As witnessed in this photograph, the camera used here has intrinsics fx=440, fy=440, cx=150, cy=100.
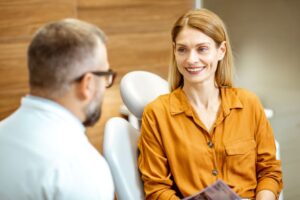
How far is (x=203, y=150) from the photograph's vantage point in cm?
168

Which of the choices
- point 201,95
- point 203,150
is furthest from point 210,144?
point 201,95

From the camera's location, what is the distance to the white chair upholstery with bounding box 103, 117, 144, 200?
1634mm

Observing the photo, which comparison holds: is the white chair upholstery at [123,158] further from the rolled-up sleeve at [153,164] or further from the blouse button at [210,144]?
the blouse button at [210,144]

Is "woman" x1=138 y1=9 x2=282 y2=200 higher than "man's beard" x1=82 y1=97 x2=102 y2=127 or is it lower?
lower

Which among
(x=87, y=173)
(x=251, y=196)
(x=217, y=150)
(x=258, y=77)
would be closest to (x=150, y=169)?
(x=217, y=150)

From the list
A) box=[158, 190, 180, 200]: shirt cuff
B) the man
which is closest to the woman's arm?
box=[158, 190, 180, 200]: shirt cuff

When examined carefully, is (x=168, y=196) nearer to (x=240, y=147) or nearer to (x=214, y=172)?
(x=214, y=172)

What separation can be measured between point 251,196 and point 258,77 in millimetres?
1102

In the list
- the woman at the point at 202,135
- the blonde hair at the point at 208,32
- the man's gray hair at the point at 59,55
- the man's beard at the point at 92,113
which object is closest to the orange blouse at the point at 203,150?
the woman at the point at 202,135

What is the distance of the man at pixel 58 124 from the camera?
3.17 ft

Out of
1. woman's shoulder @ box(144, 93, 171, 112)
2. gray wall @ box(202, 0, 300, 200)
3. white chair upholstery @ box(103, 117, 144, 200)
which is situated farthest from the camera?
gray wall @ box(202, 0, 300, 200)

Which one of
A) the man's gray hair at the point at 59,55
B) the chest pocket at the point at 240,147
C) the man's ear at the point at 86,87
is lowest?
the chest pocket at the point at 240,147

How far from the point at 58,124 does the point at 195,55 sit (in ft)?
2.67

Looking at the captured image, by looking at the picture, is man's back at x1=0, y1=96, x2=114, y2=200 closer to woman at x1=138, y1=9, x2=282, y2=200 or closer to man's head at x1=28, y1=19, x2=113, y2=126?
man's head at x1=28, y1=19, x2=113, y2=126
